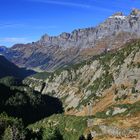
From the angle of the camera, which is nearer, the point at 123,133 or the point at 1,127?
the point at 1,127

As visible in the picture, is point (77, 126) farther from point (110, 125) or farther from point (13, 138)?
point (13, 138)

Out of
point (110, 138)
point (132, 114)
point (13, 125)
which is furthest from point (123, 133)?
point (13, 125)

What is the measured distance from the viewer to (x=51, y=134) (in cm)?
12669

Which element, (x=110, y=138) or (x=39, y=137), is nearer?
(x=39, y=137)

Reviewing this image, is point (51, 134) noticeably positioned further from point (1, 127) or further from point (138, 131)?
point (138, 131)

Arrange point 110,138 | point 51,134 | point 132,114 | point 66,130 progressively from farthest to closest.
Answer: point 132,114 → point 66,130 → point 110,138 → point 51,134

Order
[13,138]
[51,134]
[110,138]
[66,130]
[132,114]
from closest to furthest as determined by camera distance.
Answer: [13,138] → [51,134] → [110,138] → [66,130] → [132,114]

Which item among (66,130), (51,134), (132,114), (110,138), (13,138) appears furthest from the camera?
(132,114)

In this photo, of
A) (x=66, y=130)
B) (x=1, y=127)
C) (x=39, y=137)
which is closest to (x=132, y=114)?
(x=66, y=130)

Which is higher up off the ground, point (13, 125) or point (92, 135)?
point (13, 125)

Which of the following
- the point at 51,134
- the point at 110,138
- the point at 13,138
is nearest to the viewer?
the point at 13,138

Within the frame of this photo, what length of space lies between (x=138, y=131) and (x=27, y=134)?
47825 mm

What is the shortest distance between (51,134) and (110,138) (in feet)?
112

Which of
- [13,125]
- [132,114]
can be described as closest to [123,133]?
[132,114]
